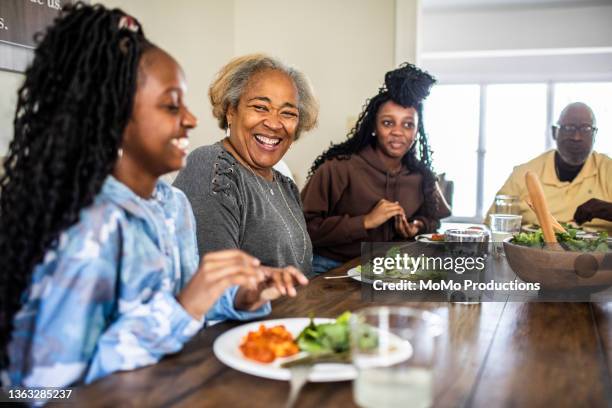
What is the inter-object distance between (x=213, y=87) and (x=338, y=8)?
2430 mm

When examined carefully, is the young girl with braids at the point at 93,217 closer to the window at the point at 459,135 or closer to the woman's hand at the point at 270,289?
the woman's hand at the point at 270,289

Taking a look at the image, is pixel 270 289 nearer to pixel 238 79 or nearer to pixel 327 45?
pixel 238 79

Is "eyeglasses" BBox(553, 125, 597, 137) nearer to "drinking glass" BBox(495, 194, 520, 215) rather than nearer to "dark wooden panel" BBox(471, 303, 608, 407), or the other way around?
"drinking glass" BBox(495, 194, 520, 215)

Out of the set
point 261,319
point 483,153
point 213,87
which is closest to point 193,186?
point 213,87

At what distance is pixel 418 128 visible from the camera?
3.11m

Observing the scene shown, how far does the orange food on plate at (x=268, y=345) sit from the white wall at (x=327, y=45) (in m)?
3.34

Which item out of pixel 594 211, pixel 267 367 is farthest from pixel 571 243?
pixel 594 211

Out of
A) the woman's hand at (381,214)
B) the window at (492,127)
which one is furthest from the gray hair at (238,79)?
the window at (492,127)

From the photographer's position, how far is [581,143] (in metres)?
3.72

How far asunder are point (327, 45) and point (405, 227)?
206cm

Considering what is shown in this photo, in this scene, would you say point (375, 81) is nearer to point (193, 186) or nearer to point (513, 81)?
point (193, 186)

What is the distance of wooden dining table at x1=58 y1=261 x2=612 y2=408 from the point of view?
2.88 feet

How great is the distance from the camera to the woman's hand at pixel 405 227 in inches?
106

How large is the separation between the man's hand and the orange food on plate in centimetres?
232
